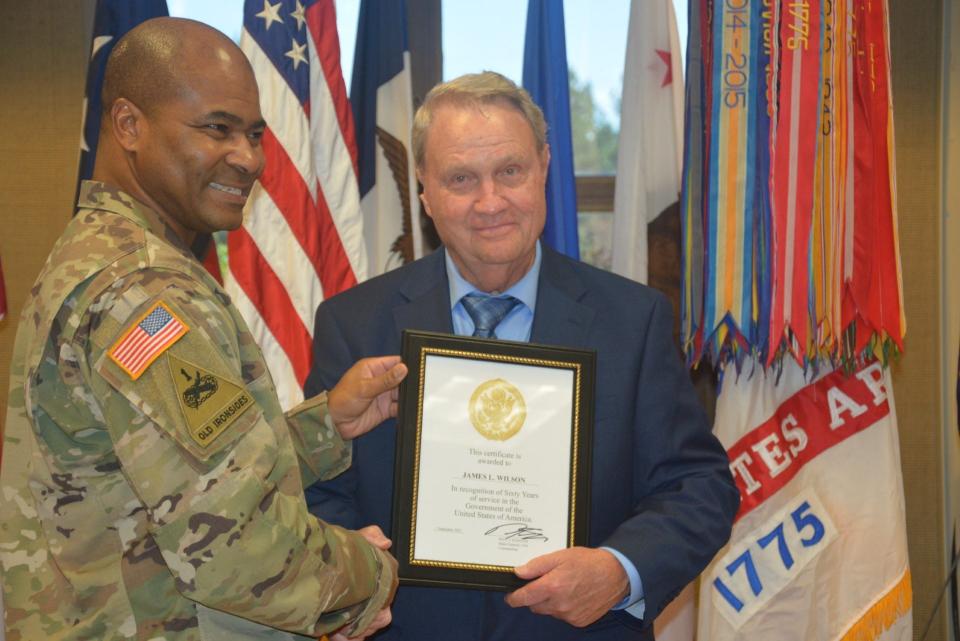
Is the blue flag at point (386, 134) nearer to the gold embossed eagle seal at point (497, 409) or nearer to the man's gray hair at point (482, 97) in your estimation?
the man's gray hair at point (482, 97)

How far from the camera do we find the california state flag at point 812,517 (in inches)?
140

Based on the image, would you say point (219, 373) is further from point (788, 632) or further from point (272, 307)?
point (788, 632)

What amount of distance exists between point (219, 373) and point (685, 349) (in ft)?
7.44

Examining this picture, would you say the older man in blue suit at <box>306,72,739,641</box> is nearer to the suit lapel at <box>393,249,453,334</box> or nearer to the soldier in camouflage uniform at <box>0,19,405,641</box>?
the suit lapel at <box>393,249,453,334</box>

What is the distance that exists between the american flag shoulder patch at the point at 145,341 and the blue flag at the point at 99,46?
228 cm

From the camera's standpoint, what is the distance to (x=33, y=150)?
14.5 ft

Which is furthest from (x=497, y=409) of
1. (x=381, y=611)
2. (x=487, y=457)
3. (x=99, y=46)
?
(x=99, y=46)

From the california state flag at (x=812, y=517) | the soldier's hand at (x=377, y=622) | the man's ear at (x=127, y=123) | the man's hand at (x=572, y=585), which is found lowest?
the california state flag at (x=812, y=517)

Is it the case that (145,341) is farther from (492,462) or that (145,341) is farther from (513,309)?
(513,309)

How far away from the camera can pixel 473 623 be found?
7.08ft

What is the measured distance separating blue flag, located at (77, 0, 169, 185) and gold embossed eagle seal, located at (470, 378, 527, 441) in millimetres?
2202

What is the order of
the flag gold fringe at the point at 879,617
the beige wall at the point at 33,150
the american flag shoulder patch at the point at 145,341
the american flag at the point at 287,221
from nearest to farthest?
the american flag shoulder patch at the point at 145,341 → the flag gold fringe at the point at 879,617 → the american flag at the point at 287,221 → the beige wall at the point at 33,150

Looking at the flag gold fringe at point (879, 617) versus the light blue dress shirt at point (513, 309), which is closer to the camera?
the light blue dress shirt at point (513, 309)

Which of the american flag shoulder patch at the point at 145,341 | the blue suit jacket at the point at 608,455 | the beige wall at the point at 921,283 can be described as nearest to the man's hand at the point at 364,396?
the blue suit jacket at the point at 608,455
